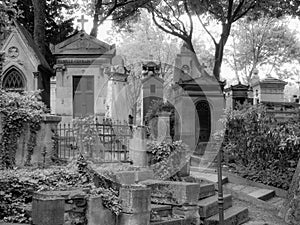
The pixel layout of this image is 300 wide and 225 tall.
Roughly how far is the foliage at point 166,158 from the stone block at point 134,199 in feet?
8.62

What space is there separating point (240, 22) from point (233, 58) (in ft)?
12.4

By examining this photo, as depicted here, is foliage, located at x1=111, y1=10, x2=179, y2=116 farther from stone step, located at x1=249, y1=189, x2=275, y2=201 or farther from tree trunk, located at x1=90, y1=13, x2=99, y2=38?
stone step, located at x1=249, y1=189, x2=275, y2=201

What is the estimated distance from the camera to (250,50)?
34031mm


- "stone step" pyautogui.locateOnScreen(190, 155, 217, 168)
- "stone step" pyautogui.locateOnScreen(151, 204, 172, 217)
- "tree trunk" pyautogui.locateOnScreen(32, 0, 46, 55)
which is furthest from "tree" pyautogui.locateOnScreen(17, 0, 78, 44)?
"stone step" pyautogui.locateOnScreen(151, 204, 172, 217)

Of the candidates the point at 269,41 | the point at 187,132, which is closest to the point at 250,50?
the point at 269,41

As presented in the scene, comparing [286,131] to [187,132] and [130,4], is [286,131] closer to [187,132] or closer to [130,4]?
[187,132]

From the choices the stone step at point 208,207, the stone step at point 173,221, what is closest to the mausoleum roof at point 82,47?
the stone step at point 208,207

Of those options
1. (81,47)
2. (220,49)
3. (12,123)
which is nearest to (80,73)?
(81,47)

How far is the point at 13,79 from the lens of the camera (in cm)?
1398

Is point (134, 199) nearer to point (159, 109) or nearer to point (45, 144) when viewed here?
point (45, 144)

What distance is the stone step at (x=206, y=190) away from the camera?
7.75m

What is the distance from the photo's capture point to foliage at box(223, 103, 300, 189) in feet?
32.7

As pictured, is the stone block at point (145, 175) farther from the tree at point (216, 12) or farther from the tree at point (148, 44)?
the tree at point (148, 44)

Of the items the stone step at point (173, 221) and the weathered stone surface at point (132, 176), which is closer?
the stone step at point (173, 221)
